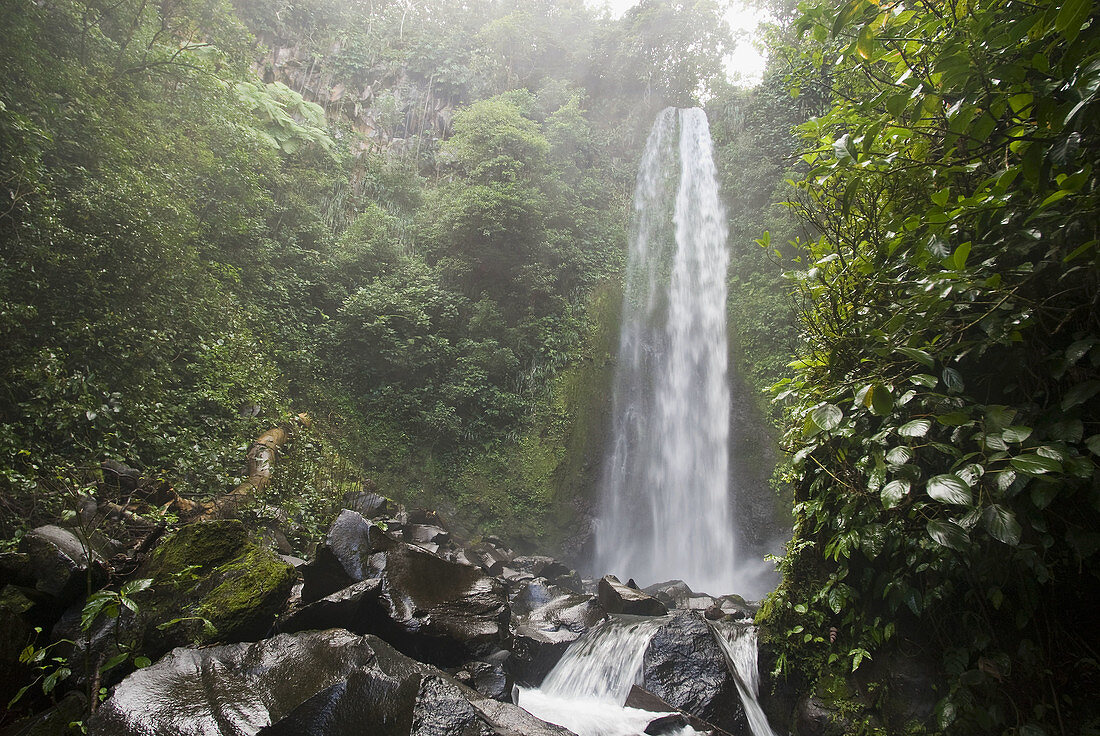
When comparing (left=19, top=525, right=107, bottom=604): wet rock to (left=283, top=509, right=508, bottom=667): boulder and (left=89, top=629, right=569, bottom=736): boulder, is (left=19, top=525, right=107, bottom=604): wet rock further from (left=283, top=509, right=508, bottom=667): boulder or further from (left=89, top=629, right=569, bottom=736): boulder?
(left=283, top=509, right=508, bottom=667): boulder

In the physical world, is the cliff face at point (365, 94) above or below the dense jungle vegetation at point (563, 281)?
above

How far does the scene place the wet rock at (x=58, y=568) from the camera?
123 inches

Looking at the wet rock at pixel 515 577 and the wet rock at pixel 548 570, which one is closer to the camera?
the wet rock at pixel 515 577

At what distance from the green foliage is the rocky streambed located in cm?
201

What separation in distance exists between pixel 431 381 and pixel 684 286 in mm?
7766

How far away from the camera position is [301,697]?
9.15 feet

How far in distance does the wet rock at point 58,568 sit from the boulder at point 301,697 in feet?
2.94

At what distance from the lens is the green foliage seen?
1.79 metres

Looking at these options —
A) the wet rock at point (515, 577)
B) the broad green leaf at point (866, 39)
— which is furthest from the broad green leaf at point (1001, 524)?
the wet rock at point (515, 577)

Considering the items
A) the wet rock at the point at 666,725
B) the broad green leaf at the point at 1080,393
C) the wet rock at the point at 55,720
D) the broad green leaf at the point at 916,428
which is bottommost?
the wet rock at the point at 55,720

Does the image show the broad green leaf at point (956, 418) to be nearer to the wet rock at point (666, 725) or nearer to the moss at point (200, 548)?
the wet rock at point (666, 725)

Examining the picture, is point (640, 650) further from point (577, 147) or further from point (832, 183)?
point (577, 147)

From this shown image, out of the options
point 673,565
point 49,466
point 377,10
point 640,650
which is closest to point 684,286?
point 673,565

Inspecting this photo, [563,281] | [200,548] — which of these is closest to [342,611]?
[200,548]
